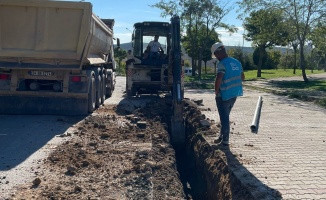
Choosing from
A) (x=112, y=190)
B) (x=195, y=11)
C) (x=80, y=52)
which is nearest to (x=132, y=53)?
(x=80, y=52)

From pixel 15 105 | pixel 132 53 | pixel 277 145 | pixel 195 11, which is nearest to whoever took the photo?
pixel 277 145

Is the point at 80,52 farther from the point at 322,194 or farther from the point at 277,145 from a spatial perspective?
the point at 322,194

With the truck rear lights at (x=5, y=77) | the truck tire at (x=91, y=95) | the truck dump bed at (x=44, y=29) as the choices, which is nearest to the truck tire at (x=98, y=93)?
the truck tire at (x=91, y=95)

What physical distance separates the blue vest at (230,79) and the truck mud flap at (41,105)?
500 centimetres

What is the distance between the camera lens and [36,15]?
34.4ft

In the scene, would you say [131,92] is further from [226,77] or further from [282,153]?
[282,153]

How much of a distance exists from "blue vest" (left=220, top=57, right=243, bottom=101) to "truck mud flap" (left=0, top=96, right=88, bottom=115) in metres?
5.00

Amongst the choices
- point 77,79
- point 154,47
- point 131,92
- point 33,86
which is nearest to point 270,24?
point 154,47

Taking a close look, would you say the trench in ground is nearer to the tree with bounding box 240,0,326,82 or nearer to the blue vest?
the blue vest

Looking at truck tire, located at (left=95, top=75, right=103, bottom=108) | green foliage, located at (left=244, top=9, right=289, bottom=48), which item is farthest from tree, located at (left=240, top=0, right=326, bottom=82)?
truck tire, located at (left=95, top=75, right=103, bottom=108)

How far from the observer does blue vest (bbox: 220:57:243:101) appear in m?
7.78

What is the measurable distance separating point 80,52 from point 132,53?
666 centimetres

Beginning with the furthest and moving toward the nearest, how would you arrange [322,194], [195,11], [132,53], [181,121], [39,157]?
1. [195,11]
2. [132,53]
3. [181,121]
4. [39,157]
5. [322,194]

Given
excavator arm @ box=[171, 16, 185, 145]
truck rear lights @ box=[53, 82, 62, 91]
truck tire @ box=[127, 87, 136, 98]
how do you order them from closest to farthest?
excavator arm @ box=[171, 16, 185, 145] → truck rear lights @ box=[53, 82, 62, 91] → truck tire @ box=[127, 87, 136, 98]
